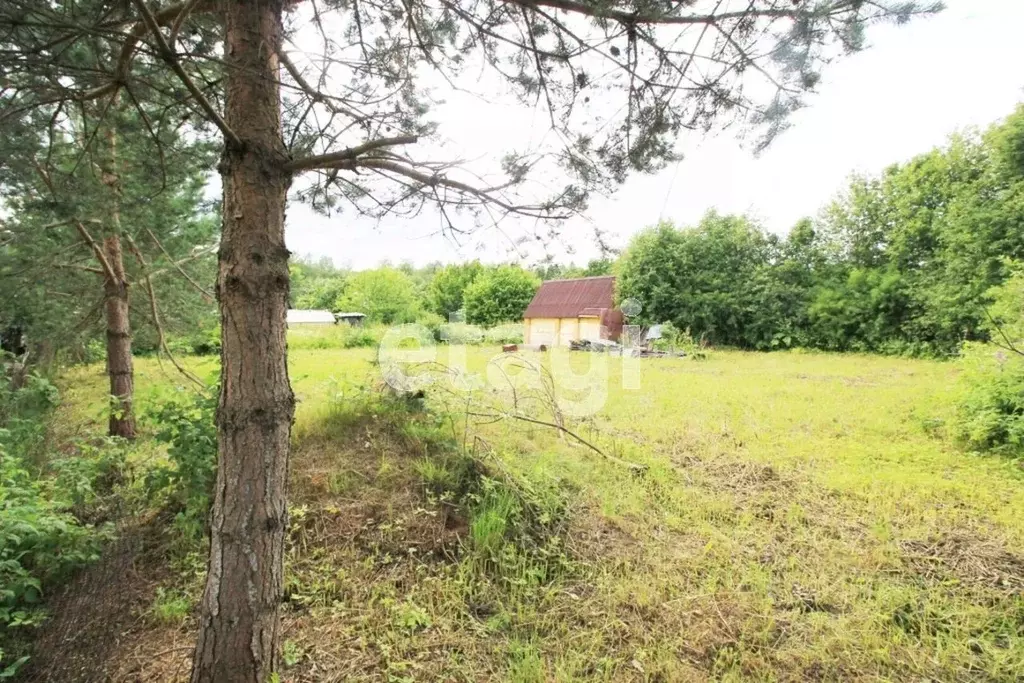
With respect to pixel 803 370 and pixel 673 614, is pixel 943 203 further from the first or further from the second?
pixel 673 614

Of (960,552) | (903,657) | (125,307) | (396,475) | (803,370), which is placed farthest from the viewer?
(803,370)

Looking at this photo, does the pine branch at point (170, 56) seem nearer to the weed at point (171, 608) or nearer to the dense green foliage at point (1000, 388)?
the weed at point (171, 608)

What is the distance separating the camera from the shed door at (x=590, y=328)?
882cm

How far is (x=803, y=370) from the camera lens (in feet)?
28.9

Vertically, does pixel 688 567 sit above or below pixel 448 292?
below

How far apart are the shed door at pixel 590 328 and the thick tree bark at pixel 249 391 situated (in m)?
7.54

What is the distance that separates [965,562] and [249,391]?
12.0 feet

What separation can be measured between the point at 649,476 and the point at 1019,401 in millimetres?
3488

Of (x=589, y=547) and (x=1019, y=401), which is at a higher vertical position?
(x=1019, y=401)

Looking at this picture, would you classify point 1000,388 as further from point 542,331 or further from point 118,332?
point 118,332

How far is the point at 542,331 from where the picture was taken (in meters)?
8.34

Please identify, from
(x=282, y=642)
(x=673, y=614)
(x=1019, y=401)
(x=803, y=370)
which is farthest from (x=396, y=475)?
(x=803, y=370)

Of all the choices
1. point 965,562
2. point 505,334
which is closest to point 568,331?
point 505,334

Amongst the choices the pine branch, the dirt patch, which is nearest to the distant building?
the pine branch
